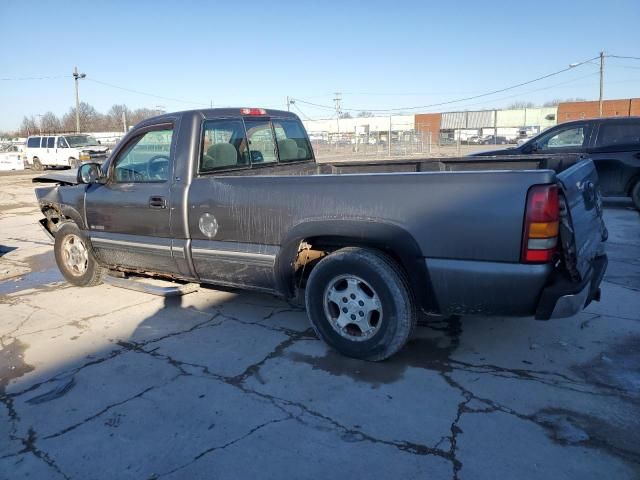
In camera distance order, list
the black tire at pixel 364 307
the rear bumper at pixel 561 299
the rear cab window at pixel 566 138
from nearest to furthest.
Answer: the rear bumper at pixel 561 299 → the black tire at pixel 364 307 → the rear cab window at pixel 566 138

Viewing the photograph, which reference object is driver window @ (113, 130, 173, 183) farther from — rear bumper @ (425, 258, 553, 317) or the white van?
the white van

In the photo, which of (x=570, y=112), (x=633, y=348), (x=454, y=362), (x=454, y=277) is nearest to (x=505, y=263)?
(x=454, y=277)


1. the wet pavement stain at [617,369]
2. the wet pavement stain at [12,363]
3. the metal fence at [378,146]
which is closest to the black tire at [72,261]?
the wet pavement stain at [12,363]

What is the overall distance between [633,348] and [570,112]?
65942 millimetres

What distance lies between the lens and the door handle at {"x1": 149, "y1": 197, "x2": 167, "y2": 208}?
14.5 ft

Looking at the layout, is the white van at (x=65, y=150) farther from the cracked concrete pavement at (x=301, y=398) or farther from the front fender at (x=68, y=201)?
the cracked concrete pavement at (x=301, y=398)

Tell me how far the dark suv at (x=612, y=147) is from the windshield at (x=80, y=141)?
980 inches

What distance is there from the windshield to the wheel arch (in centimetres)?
2712

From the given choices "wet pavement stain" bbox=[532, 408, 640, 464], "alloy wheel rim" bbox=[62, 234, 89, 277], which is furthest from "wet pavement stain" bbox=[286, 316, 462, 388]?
"alloy wheel rim" bbox=[62, 234, 89, 277]

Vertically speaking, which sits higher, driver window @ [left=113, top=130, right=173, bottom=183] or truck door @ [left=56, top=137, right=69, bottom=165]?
truck door @ [left=56, top=137, right=69, bottom=165]

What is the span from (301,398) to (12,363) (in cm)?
236

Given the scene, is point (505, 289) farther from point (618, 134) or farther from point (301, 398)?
point (618, 134)

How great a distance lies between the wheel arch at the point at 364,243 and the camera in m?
3.25

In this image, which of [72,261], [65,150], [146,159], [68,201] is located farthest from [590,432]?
[65,150]
